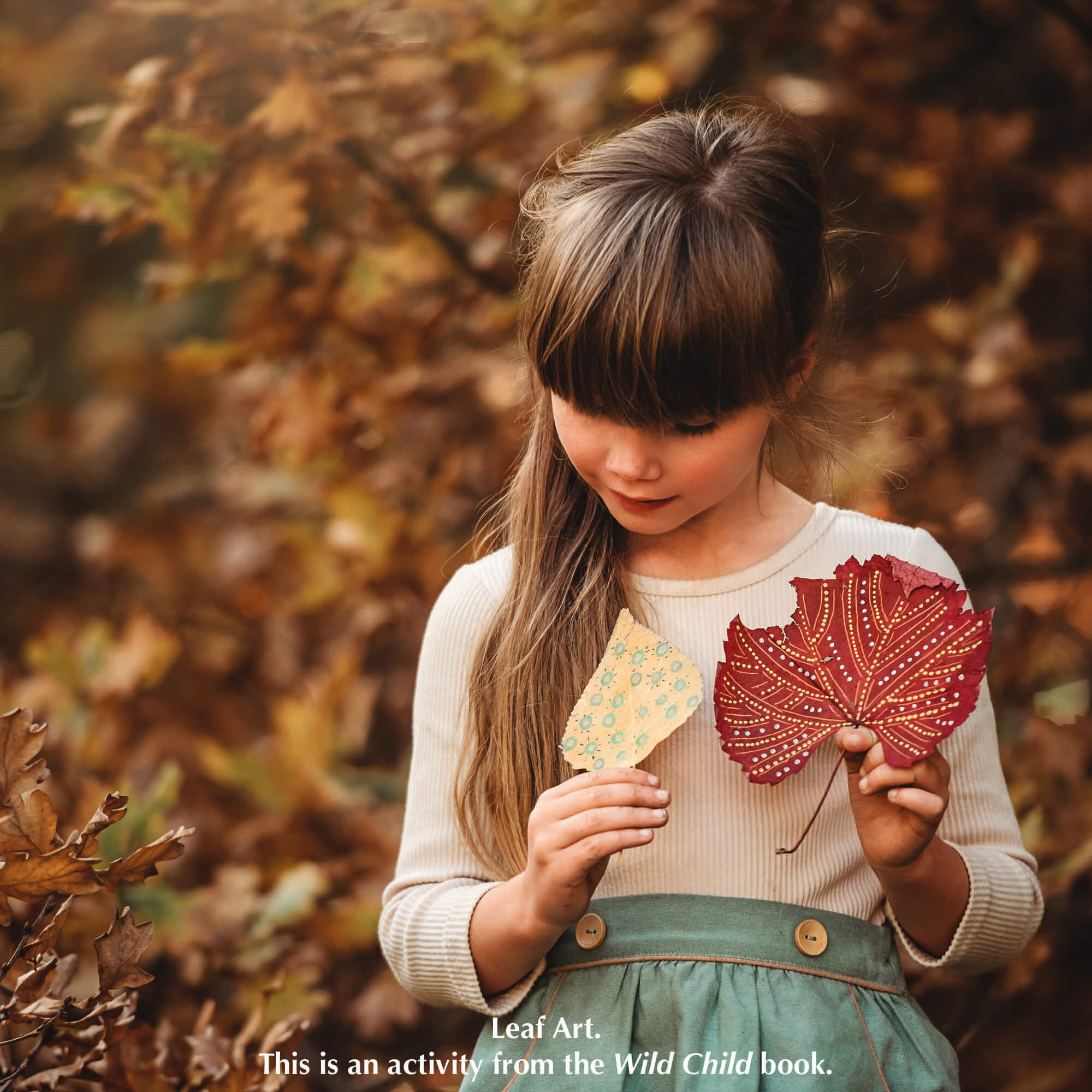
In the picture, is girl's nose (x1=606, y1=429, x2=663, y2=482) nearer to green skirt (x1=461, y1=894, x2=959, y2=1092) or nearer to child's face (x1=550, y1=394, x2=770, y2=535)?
child's face (x1=550, y1=394, x2=770, y2=535)

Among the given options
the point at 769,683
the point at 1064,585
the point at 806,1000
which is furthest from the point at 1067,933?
the point at 769,683

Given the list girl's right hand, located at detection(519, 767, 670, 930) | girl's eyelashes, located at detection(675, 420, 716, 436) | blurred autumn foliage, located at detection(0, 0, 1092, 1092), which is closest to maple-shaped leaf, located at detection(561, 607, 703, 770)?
girl's right hand, located at detection(519, 767, 670, 930)

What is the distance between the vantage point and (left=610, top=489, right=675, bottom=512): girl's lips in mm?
988

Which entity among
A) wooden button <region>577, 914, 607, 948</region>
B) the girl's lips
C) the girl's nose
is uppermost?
the girl's nose

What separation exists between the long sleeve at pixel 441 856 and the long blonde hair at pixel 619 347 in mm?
26

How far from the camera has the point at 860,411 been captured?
5.91 ft

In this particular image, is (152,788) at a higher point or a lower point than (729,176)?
lower

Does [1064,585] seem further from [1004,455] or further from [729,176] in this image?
[729,176]

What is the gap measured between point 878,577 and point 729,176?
370 millimetres

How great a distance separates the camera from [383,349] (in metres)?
1.93

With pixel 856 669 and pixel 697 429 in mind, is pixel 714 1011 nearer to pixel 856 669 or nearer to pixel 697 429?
pixel 856 669

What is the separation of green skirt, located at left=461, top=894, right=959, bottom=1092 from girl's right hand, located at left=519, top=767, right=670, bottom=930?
0.11 meters

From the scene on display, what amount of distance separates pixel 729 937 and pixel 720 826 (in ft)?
0.32

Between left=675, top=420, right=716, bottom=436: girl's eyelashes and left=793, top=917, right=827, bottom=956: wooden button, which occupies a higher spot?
left=675, top=420, right=716, bottom=436: girl's eyelashes
